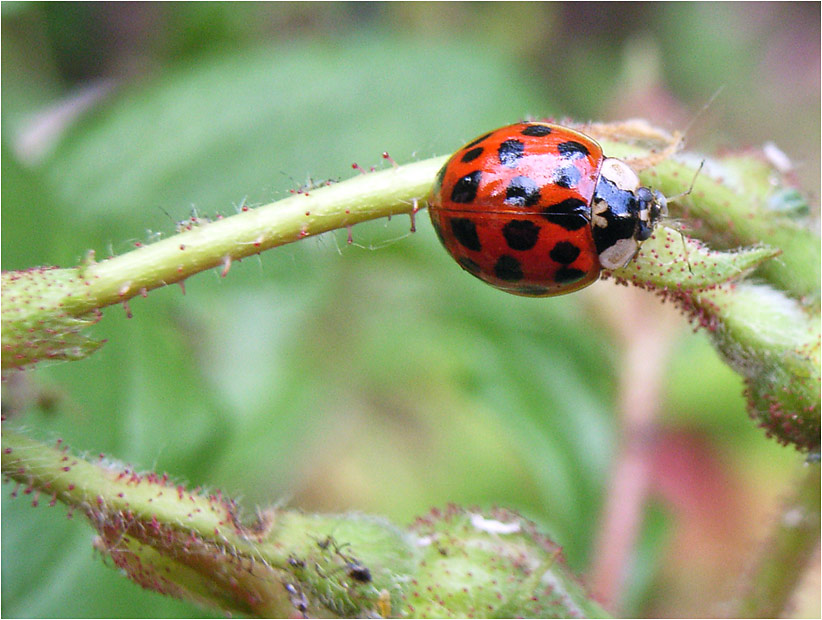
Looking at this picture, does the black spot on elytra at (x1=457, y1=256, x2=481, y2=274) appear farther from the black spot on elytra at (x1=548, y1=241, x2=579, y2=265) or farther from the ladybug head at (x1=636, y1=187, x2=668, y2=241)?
the ladybug head at (x1=636, y1=187, x2=668, y2=241)

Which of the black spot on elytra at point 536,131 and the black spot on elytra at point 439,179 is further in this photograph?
the black spot on elytra at point 536,131

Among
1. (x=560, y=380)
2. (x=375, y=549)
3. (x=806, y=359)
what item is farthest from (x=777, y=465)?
(x=375, y=549)

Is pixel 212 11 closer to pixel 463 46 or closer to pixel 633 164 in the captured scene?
pixel 463 46

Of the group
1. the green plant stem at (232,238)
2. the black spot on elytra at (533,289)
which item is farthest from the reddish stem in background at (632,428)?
the green plant stem at (232,238)

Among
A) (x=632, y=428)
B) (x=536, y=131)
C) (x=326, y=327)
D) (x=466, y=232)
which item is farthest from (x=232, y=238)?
(x=326, y=327)

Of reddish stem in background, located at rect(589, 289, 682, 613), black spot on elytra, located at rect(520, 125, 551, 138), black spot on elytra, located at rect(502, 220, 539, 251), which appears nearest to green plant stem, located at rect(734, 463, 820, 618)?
reddish stem in background, located at rect(589, 289, 682, 613)

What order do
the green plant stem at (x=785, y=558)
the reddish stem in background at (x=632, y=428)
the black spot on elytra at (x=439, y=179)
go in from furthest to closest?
the reddish stem in background at (x=632, y=428) → the green plant stem at (x=785, y=558) → the black spot on elytra at (x=439, y=179)

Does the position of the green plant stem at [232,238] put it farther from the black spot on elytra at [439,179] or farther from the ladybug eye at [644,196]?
the ladybug eye at [644,196]

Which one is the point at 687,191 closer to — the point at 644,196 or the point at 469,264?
the point at 644,196
